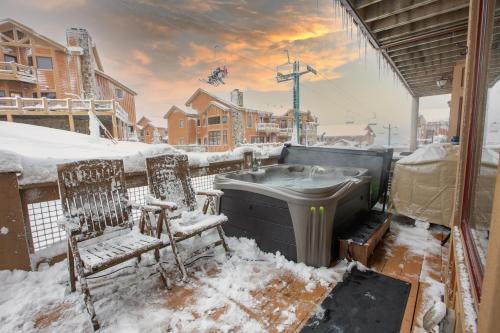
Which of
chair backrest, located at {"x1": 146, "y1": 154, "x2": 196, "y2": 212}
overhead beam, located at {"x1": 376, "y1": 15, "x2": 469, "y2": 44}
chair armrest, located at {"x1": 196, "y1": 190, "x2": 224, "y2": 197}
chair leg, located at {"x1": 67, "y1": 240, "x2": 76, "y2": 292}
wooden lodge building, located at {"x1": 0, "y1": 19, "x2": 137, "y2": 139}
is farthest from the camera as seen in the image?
wooden lodge building, located at {"x1": 0, "y1": 19, "x2": 137, "y2": 139}

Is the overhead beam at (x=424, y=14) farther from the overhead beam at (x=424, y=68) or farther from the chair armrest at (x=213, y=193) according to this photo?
the chair armrest at (x=213, y=193)

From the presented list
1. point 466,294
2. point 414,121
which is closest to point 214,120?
point 414,121

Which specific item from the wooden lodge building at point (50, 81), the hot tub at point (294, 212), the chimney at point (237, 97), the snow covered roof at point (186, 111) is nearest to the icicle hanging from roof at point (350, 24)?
the hot tub at point (294, 212)

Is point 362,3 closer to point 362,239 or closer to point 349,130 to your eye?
point 362,239

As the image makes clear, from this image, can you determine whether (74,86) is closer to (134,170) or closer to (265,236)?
(134,170)

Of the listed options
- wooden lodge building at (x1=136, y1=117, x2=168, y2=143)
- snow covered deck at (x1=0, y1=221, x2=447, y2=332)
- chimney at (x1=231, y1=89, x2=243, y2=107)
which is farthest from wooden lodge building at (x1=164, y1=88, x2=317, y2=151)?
snow covered deck at (x1=0, y1=221, x2=447, y2=332)

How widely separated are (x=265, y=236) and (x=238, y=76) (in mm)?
16601

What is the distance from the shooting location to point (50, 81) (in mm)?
12258

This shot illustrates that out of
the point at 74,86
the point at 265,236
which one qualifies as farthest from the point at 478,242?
the point at 74,86

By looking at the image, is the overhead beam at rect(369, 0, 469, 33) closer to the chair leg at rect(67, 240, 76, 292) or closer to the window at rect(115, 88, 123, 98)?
the chair leg at rect(67, 240, 76, 292)

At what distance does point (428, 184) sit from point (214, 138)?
15097 millimetres

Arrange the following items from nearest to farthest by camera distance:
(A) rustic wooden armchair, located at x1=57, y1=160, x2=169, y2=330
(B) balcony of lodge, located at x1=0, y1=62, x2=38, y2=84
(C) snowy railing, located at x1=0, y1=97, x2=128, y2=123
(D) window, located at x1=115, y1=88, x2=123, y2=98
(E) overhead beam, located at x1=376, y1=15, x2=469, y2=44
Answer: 1. (A) rustic wooden armchair, located at x1=57, y1=160, x2=169, y2=330
2. (E) overhead beam, located at x1=376, y1=15, x2=469, y2=44
3. (C) snowy railing, located at x1=0, y1=97, x2=128, y2=123
4. (B) balcony of lodge, located at x1=0, y1=62, x2=38, y2=84
5. (D) window, located at x1=115, y1=88, x2=123, y2=98

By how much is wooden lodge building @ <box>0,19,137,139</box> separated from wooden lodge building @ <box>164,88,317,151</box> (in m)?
5.30

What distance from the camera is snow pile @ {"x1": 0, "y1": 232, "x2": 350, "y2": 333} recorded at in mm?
1499
